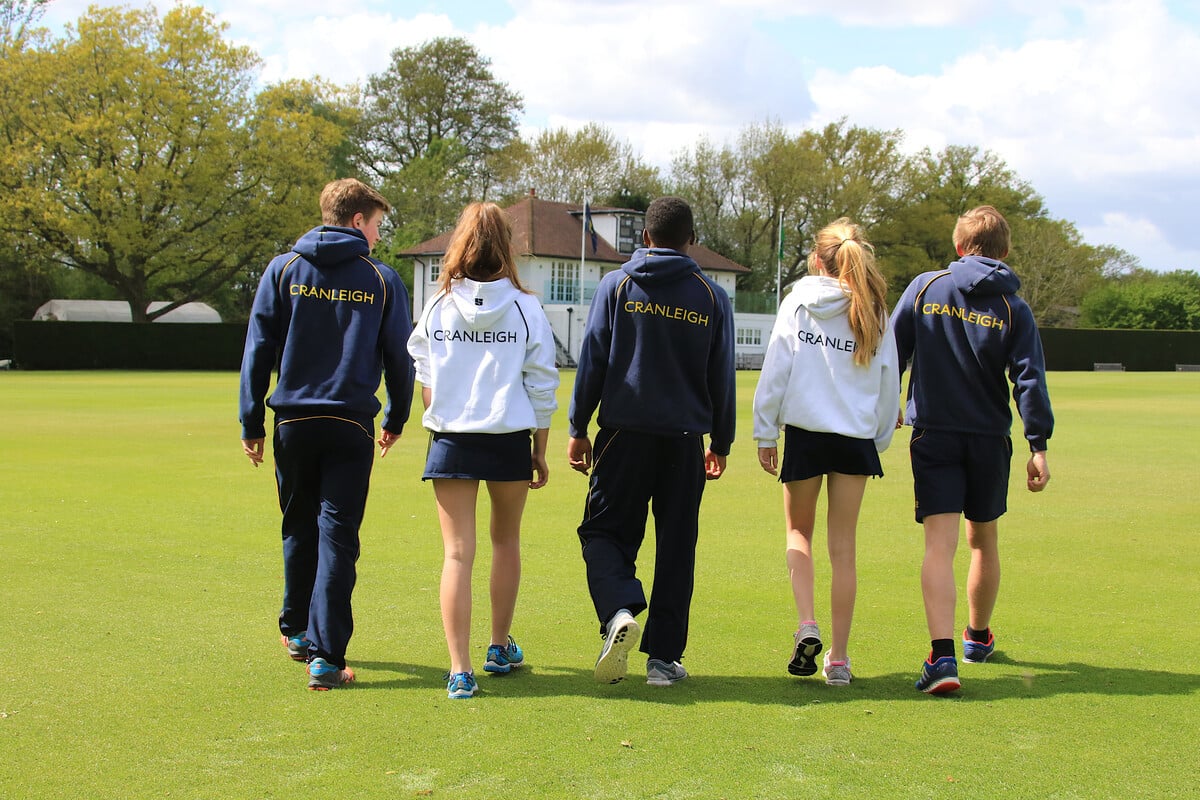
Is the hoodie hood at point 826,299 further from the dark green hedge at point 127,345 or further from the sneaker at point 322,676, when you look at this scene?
the dark green hedge at point 127,345

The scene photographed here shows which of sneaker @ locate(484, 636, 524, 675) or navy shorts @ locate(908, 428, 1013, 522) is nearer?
sneaker @ locate(484, 636, 524, 675)

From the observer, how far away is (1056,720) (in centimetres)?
449

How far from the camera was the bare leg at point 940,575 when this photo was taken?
502 cm

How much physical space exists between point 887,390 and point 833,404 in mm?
301

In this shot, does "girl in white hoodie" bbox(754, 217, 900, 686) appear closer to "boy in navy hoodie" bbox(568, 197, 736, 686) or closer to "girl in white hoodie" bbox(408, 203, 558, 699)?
"boy in navy hoodie" bbox(568, 197, 736, 686)

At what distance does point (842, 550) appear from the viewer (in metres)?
5.21

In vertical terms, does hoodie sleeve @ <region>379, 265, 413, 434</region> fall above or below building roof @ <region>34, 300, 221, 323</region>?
below

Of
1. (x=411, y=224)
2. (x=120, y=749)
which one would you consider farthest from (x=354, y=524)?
(x=411, y=224)

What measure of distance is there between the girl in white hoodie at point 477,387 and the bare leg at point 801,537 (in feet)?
3.77

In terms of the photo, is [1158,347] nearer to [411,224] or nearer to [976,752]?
[411,224]

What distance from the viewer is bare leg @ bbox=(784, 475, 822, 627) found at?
5.16 metres

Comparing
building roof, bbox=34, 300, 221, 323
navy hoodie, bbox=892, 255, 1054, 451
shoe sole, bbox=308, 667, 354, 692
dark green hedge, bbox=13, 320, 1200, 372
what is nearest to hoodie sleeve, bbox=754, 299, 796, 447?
navy hoodie, bbox=892, 255, 1054, 451

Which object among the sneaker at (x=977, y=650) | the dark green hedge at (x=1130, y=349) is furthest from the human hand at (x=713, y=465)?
the dark green hedge at (x=1130, y=349)

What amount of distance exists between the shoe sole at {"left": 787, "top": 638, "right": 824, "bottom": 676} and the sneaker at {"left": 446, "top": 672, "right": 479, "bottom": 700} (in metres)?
1.40
